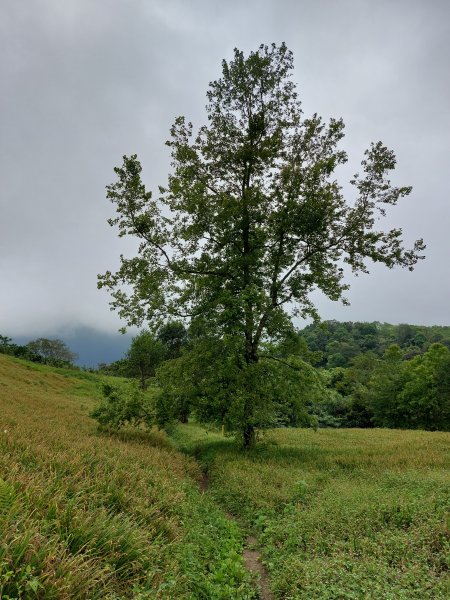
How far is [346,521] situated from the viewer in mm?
7762

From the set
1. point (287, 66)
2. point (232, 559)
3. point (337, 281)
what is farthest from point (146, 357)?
point (232, 559)

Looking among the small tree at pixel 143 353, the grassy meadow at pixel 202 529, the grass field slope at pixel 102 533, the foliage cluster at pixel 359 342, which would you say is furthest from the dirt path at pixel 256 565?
the foliage cluster at pixel 359 342

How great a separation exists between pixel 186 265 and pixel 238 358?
5.26 meters

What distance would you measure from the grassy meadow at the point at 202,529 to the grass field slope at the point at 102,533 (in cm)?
3

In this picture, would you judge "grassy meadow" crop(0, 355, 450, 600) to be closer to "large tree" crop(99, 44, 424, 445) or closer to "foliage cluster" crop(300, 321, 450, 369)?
"large tree" crop(99, 44, 424, 445)

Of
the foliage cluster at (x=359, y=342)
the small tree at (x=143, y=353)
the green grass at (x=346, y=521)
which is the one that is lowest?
the green grass at (x=346, y=521)

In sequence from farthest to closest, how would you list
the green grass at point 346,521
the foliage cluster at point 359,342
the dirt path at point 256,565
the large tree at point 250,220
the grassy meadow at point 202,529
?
1. the foliage cluster at point 359,342
2. the large tree at point 250,220
3. the dirt path at point 256,565
4. the green grass at point 346,521
5. the grassy meadow at point 202,529

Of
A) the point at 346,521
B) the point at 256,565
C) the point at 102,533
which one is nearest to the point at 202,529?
the point at 256,565

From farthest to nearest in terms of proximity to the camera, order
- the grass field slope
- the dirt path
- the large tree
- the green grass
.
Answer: the large tree → the dirt path → the green grass → the grass field slope

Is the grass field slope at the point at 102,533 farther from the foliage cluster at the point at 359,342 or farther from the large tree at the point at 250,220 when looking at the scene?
the foliage cluster at the point at 359,342

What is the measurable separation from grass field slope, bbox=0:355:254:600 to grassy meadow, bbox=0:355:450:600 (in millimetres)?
26

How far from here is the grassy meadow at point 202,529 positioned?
4.79 metres

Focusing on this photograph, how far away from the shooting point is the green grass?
5.43 metres

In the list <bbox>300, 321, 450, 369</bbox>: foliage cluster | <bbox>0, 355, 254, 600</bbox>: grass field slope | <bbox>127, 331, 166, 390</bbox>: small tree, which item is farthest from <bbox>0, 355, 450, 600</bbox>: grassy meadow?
<bbox>300, 321, 450, 369</bbox>: foliage cluster
